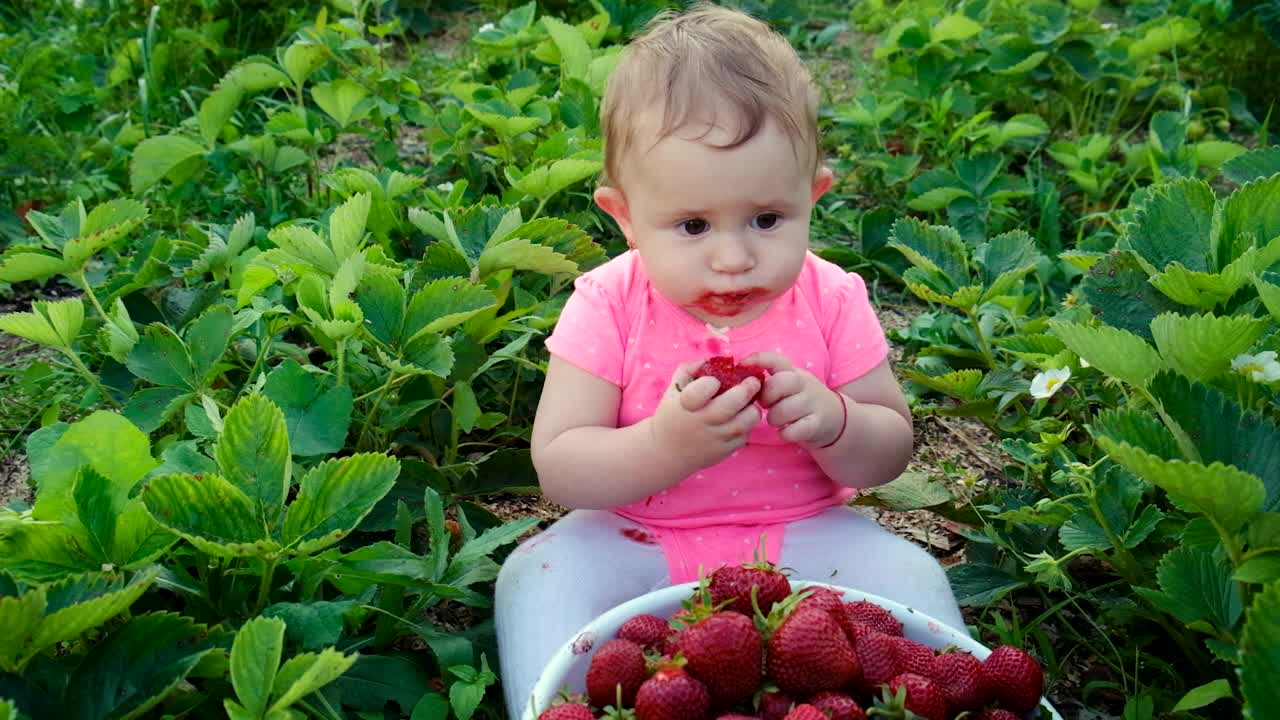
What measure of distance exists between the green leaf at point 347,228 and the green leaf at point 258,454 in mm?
452

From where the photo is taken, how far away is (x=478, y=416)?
200 centimetres

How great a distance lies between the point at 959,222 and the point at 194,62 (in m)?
2.04

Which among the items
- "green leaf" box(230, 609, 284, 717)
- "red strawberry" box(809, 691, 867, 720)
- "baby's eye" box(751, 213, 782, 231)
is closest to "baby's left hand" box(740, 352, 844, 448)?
"baby's eye" box(751, 213, 782, 231)

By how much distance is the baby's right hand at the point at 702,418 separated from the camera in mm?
1418

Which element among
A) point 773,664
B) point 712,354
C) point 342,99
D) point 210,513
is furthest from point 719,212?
point 342,99

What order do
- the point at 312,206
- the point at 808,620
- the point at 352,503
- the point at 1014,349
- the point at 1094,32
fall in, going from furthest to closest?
the point at 1094,32 → the point at 312,206 → the point at 1014,349 → the point at 352,503 → the point at 808,620

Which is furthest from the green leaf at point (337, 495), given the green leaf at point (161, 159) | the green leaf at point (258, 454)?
the green leaf at point (161, 159)

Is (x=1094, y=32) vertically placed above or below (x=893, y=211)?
above

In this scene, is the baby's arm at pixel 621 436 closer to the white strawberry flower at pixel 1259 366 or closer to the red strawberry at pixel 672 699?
the red strawberry at pixel 672 699

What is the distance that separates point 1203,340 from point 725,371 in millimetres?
514

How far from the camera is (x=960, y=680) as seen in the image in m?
1.29

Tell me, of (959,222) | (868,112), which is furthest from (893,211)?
(868,112)

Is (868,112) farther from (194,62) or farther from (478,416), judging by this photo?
(194,62)

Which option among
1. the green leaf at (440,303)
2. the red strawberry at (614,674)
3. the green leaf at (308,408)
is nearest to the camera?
the red strawberry at (614,674)
